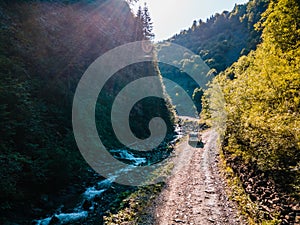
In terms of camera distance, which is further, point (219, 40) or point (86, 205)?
point (219, 40)

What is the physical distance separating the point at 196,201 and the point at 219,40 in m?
146

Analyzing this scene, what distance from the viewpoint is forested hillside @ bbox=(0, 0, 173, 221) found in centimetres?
1088

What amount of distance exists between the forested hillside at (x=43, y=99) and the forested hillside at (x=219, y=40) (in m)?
75.3

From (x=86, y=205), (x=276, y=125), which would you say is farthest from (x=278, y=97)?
(x=86, y=205)

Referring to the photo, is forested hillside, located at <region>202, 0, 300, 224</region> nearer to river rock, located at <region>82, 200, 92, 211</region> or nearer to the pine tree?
river rock, located at <region>82, 200, 92, 211</region>

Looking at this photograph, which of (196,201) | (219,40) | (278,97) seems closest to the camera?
(278,97)

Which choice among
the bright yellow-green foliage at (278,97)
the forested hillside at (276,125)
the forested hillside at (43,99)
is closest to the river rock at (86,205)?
the forested hillside at (43,99)

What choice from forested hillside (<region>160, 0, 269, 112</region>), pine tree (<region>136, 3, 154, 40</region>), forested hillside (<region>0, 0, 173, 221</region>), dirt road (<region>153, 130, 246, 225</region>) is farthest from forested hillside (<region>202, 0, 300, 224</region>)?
forested hillside (<region>160, 0, 269, 112</region>)

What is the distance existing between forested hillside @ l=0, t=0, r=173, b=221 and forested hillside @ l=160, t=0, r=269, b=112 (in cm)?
7526

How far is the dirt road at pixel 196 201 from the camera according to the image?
9.71 m

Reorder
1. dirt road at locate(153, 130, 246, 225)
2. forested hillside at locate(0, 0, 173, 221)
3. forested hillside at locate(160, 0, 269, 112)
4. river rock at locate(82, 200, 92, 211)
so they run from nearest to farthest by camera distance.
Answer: dirt road at locate(153, 130, 246, 225), forested hillside at locate(0, 0, 173, 221), river rock at locate(82, 200, 92, 211), forested hillside at locate(160, 0, 269, 112)

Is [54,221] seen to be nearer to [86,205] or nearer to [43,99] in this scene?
[86,205]

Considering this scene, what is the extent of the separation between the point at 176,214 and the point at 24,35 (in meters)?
20.9

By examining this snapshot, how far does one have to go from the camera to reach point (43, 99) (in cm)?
1767
